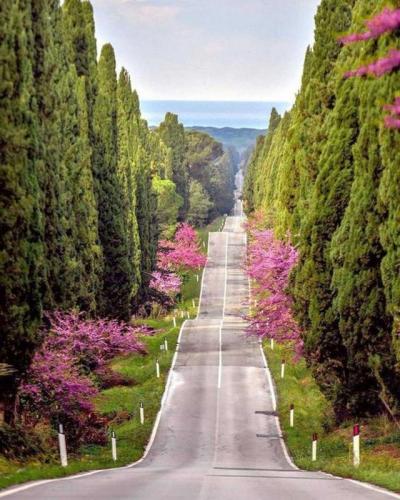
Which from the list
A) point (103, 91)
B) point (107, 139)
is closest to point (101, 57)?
point (103, 91)

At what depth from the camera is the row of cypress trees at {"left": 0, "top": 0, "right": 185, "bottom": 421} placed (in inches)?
564

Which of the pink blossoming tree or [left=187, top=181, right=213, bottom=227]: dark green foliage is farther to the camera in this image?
[left=187, top=181, right=213, bottom=227]: dark green foliage

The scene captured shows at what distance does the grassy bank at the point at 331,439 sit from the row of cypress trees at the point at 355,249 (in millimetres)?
675

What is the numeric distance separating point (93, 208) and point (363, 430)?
560 inches

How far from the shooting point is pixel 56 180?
62.2ft

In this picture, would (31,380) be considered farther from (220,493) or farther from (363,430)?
(363,430)

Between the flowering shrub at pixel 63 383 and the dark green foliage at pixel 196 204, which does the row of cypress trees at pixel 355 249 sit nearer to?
the flowering shrub at pixel 63 383

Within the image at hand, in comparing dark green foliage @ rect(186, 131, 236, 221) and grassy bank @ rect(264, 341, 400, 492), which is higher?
dark green foliage @ rect(186, 131, 236, 221)

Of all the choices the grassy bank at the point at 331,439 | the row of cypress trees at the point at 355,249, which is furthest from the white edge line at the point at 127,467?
the row of cypress trees at the point at 355,249

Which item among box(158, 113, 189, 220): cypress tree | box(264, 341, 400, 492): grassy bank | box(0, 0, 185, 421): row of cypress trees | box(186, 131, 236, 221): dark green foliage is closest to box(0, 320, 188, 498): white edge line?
box(0, 0, 185, 421): row of cypress trees

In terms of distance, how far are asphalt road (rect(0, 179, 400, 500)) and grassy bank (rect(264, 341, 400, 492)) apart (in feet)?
1.41

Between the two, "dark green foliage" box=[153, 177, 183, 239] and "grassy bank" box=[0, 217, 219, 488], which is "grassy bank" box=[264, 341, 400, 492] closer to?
"grassy bank" box=[0, 217, 219, 488]

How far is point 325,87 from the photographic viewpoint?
23.7 meters

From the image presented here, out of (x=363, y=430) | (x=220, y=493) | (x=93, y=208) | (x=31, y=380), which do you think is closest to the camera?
(x=220, y=493)
